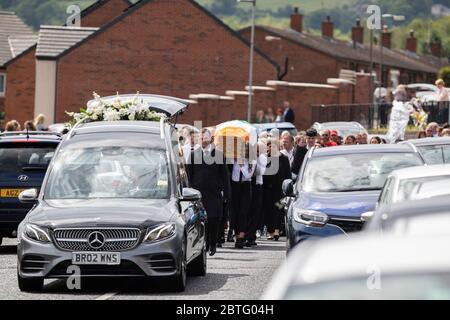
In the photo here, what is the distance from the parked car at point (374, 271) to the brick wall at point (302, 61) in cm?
10225

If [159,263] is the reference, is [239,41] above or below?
above

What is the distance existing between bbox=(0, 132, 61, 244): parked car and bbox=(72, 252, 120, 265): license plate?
659cm

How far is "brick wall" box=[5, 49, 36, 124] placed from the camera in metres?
83.4

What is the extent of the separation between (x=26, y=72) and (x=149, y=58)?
11.6 metres

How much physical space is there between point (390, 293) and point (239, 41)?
72726 mm

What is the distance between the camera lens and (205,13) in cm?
7712

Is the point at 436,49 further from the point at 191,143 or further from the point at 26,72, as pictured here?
the point at 191,143

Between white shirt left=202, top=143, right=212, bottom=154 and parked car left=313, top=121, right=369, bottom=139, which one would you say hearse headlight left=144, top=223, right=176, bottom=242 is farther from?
parked car left=313, top=121, right=369, bottom=139

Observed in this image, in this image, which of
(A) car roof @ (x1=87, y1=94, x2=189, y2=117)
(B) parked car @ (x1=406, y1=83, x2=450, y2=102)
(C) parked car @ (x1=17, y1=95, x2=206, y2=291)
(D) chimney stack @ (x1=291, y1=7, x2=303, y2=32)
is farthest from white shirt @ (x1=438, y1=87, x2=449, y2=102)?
(D) chimney stack @ (x1=291, y1=7, x2=303, y2=32)

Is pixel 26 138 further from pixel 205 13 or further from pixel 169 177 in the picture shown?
pixel 205 13

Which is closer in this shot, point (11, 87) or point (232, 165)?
point (232, 165)
